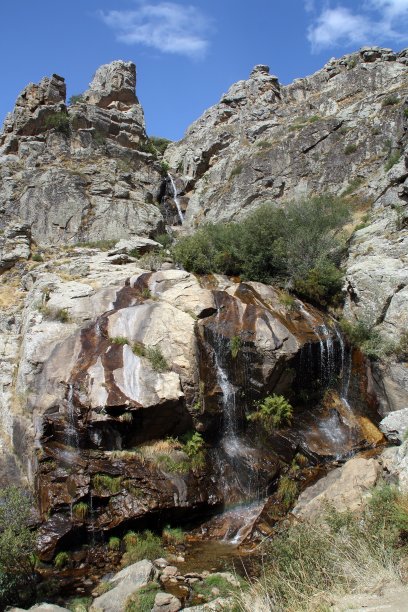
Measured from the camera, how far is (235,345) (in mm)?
15031

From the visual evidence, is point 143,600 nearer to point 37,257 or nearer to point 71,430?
point 71,430

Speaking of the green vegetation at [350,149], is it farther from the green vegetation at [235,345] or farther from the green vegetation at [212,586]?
the green vegetation at [212,586]

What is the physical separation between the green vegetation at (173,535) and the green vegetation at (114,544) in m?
1.09

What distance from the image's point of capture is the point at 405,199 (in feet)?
72.5

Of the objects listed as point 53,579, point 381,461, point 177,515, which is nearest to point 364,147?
point 381,461

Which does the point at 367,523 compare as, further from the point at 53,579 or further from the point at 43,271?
the point at 43,271

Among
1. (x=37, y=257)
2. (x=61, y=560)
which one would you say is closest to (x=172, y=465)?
(x=61, y=560)

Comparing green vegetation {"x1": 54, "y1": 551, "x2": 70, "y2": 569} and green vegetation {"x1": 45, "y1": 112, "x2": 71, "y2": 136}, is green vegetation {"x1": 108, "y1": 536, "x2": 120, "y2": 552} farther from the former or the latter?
green vegetation {"x1": 45, "y1": 112, "x2": 71, "y2": 136}

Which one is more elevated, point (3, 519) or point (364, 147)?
point (364, 147)

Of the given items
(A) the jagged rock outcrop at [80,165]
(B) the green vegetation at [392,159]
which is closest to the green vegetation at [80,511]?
(A) the jagged rock outcrop at [80,165]

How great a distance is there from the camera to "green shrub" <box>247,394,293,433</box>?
1429cm

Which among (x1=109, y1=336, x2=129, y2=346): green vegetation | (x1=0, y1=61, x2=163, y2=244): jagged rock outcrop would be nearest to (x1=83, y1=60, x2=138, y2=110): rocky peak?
(x1=0, y1=61, x2=163, y2=244): jagged rock outcrop

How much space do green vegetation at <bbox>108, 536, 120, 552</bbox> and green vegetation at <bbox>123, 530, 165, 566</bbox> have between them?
0.60ft

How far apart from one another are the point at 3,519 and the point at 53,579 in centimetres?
188
